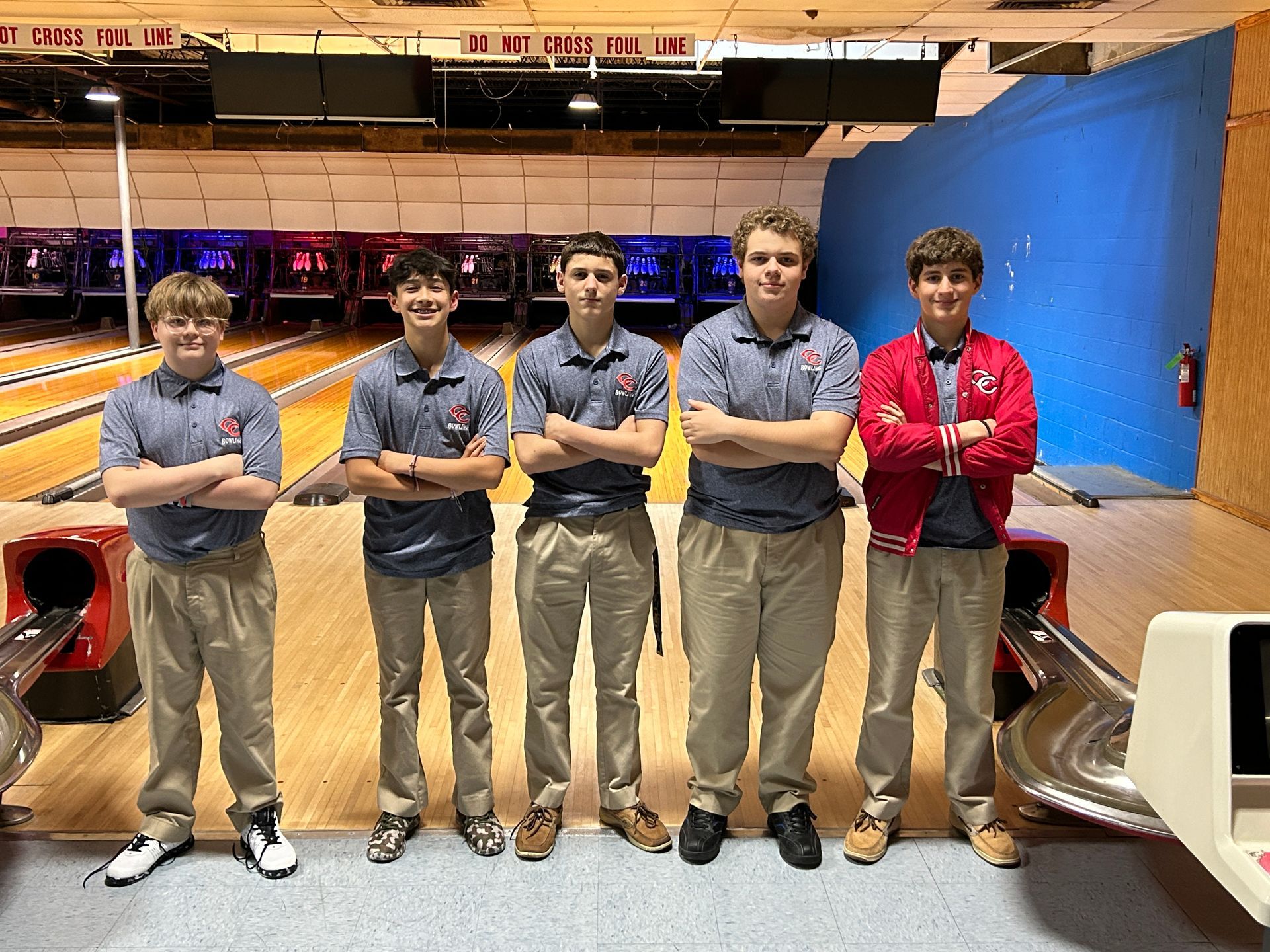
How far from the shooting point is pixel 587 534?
2.54 m

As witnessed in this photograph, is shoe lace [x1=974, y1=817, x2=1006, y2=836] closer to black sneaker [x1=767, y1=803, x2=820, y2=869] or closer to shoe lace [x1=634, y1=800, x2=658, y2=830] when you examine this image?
black sneaker [x1=767, y1=803, x2=820, y2=869]

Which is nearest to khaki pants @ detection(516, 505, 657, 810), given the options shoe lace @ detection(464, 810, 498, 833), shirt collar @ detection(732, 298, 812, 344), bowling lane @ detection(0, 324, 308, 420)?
shoe lace @ detection(464, 810, 498, 833)

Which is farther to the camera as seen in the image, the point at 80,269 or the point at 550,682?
the point at 80,269

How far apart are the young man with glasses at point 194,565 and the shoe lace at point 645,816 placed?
798 millimetres

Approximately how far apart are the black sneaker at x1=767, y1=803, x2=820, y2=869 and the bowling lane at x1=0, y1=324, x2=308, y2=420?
7.01 metres

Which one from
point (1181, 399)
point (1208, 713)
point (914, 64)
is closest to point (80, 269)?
point (914, 64)

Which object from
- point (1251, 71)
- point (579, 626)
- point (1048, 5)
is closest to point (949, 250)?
point (579, 626)

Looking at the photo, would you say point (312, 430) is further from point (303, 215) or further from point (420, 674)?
point (303, 215)

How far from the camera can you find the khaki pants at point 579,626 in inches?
99.9

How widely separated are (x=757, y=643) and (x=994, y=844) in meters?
0.72

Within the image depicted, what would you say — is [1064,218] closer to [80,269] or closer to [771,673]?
[771,673]

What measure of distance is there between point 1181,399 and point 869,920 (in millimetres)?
4860

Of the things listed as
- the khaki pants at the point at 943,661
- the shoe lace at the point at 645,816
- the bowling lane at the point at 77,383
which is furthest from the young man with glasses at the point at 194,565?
the bowling lane at the point at 77,383

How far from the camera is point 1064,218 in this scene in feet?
24.1
